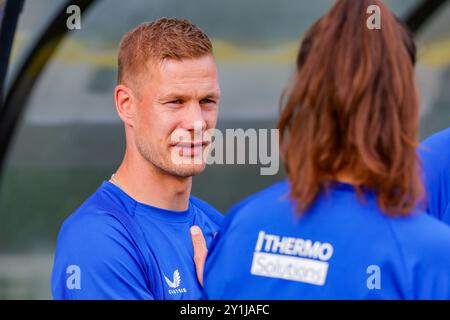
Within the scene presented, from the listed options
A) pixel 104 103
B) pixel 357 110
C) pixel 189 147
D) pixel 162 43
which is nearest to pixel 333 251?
pixel 357 110

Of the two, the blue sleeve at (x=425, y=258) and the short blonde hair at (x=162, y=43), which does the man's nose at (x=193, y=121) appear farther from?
the blue sleeve at (x=425, y=258)

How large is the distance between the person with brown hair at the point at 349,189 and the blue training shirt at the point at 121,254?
0.59 metres

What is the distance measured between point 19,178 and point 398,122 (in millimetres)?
5598

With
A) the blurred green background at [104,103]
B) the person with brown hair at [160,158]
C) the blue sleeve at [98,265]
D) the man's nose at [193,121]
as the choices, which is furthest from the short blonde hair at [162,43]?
the blurred green background at [104,103]

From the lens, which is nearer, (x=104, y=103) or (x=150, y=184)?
(x=150, y=184)

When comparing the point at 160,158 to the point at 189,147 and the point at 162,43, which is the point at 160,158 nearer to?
the point at 189,147

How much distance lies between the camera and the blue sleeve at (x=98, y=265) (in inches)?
89.5

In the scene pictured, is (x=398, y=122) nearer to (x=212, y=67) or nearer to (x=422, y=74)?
(x=212, y=67)

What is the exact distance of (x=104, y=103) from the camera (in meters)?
6.74

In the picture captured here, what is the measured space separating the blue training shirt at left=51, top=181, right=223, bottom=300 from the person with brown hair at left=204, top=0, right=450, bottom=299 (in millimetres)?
586

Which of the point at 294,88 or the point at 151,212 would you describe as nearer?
the point at 294,88

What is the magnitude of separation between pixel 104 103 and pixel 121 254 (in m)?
4.55
